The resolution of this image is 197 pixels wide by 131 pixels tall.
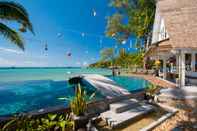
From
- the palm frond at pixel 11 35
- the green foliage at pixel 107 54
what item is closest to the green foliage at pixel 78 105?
the palm frond at pixel 11 35

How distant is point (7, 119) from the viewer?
20.2ft

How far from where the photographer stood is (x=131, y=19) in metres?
36.1

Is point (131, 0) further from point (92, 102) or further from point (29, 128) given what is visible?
point (29, 128)

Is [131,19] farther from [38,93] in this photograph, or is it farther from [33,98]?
[33,98]

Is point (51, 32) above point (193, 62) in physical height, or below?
above

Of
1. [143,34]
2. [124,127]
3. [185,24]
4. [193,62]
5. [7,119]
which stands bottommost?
[124,127]

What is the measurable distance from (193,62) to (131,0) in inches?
866

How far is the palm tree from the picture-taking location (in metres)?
9.24

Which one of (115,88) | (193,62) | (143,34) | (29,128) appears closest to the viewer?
(29,128)

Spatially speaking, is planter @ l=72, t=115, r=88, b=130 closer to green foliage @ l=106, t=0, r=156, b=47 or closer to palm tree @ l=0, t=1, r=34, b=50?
palm tree @ l=0, t=1, r=34, b=50

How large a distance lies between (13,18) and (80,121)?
22.5 feet

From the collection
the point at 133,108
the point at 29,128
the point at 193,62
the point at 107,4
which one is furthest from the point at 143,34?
the point at 29,128

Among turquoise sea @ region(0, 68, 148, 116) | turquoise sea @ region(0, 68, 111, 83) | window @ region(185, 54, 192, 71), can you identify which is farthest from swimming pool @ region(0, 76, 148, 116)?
turquoise sea @ region(0, 68, 111, 83)

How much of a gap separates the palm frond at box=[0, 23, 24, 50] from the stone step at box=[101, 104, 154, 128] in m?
6.61
